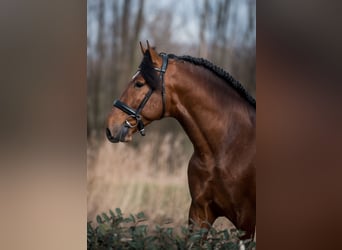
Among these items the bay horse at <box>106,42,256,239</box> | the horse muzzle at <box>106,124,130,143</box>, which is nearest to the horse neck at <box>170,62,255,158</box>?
the bay horse at <box>106,42,256,239</box>

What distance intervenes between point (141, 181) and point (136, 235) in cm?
29

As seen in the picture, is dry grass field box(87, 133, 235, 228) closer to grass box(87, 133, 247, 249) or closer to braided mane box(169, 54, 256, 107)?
grass box(87, 133, 247, 249)

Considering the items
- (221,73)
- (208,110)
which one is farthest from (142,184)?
(221,73)

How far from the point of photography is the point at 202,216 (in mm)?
2424

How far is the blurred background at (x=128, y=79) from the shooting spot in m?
2.40

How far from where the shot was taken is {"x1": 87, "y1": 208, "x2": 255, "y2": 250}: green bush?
240cm

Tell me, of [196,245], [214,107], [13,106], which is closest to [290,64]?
[214,107]

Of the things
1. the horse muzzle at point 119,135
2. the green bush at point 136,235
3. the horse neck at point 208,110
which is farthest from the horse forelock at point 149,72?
the green bush at point 136,235

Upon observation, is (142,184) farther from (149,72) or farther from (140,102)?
(149,72)

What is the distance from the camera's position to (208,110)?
97.6 inches

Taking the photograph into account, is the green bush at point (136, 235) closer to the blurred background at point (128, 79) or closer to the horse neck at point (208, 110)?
the blurred background at point (128, 79)

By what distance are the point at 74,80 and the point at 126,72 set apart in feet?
0.96

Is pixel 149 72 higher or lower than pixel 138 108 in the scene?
higher

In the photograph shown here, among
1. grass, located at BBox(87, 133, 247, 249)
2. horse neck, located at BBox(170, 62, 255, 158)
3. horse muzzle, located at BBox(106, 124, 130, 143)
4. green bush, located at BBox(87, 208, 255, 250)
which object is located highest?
horse neck, located at BBox(170, 62, 255, 158)
